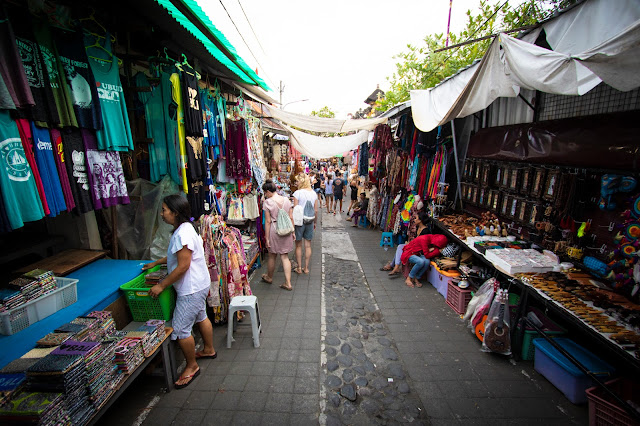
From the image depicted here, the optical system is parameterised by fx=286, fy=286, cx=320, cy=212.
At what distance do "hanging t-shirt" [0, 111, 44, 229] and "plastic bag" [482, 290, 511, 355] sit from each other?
4815mm

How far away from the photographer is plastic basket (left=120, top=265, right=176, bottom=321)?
3215 millimetres

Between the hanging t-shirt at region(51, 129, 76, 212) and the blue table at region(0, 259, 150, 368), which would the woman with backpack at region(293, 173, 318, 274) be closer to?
the blue table at region(0, 259, 150, 368)

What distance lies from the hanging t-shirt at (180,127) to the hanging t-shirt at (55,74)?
127cm

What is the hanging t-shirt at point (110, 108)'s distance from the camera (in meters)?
2.79

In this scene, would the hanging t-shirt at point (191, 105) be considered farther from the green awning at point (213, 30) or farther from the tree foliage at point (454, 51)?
the tree foliage at point (454, 51)

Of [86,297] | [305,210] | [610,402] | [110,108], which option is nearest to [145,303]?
[86,297]

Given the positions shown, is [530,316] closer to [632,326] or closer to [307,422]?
[632,326]

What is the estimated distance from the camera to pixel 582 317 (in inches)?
113

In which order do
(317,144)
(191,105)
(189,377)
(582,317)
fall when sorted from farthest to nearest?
(317,144) < (191,105) < (189,377) < (582,317)

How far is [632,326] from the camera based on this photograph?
2695 mm

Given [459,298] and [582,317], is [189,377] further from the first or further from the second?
[582,317]

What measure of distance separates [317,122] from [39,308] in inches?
271

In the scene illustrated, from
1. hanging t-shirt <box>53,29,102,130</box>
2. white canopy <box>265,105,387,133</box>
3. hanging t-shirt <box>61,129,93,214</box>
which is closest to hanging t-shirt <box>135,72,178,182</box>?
hanging t-shirt <box>53,29,102,130</box>

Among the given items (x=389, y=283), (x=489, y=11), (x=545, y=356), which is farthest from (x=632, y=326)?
(x=489, y=11)
